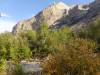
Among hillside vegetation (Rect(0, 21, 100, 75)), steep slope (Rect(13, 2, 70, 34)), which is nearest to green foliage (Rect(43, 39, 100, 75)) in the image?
hillside vegetation (Rect(0, 21, 100, 75))

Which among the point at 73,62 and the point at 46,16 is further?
the point at 46,16

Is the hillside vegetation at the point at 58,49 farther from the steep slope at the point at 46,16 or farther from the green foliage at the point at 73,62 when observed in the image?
the steep slope at the point at 46,16

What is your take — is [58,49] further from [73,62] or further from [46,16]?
[46,16]

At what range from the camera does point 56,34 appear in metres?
64.1

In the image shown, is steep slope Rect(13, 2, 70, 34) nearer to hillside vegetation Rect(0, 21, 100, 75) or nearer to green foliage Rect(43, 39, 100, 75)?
hillside vegetation Rect(0, 21, 100, 75)

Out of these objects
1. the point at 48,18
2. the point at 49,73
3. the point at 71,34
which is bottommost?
the point at 49,73

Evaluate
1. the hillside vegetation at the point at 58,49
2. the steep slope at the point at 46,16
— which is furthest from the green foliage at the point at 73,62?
the steep slope at the point at 46,16

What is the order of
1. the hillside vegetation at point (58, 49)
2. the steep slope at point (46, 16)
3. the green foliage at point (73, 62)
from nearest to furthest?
the green foliage at point (73, 62), the hillside vegetation at point (58, 49), the steep slope at point (46, 16)

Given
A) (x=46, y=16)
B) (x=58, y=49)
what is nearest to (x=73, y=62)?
(x=58, y=49)

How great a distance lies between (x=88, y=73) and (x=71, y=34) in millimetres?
49905

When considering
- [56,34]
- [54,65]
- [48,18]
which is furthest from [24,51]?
[48,18]

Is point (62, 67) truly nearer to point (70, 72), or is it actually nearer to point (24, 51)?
point (70, 72)

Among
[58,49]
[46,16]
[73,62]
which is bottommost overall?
[73,62]

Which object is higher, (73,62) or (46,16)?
(46,16)
